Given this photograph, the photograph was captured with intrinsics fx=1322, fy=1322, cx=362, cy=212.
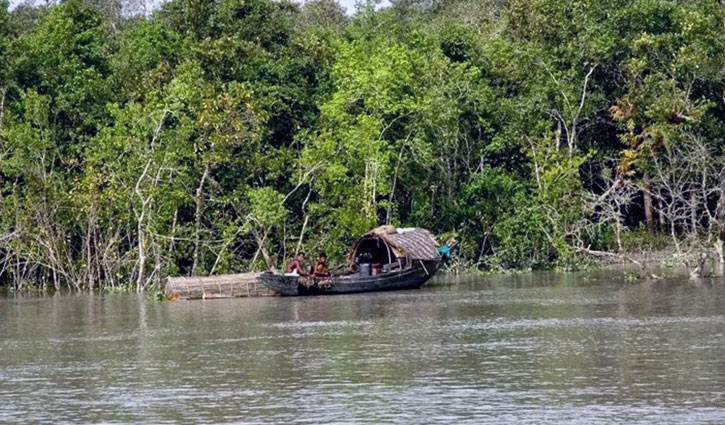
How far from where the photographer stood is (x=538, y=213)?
45.8 m

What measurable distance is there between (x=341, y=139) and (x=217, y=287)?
885cm

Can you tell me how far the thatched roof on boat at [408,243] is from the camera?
38.3m

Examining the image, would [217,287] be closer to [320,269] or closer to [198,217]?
[320,269]

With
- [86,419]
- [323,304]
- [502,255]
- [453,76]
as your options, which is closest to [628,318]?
[323,304]

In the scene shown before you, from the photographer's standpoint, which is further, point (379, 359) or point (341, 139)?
point (341, 139)

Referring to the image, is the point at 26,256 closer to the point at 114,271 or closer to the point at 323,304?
the point at 114,271

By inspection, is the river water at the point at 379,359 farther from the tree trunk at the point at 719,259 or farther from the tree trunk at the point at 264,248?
the tree trunk at the point at 264,248

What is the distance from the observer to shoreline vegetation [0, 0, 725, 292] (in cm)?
4166

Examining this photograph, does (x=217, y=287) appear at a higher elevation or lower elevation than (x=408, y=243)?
lower

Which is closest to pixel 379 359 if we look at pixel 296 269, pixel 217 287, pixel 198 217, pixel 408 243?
pixel 296 269

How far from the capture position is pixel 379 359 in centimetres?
2227

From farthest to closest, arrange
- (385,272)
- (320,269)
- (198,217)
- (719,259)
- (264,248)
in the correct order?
(264,248) → (198,217) → (719,259) → (385,272) → (320,269)

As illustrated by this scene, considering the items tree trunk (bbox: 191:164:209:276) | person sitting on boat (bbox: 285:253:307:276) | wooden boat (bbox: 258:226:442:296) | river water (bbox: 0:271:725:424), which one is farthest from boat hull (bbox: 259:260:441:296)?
tree trunk (bbox: 191:164:209:276)

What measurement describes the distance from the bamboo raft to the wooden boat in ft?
2.01
